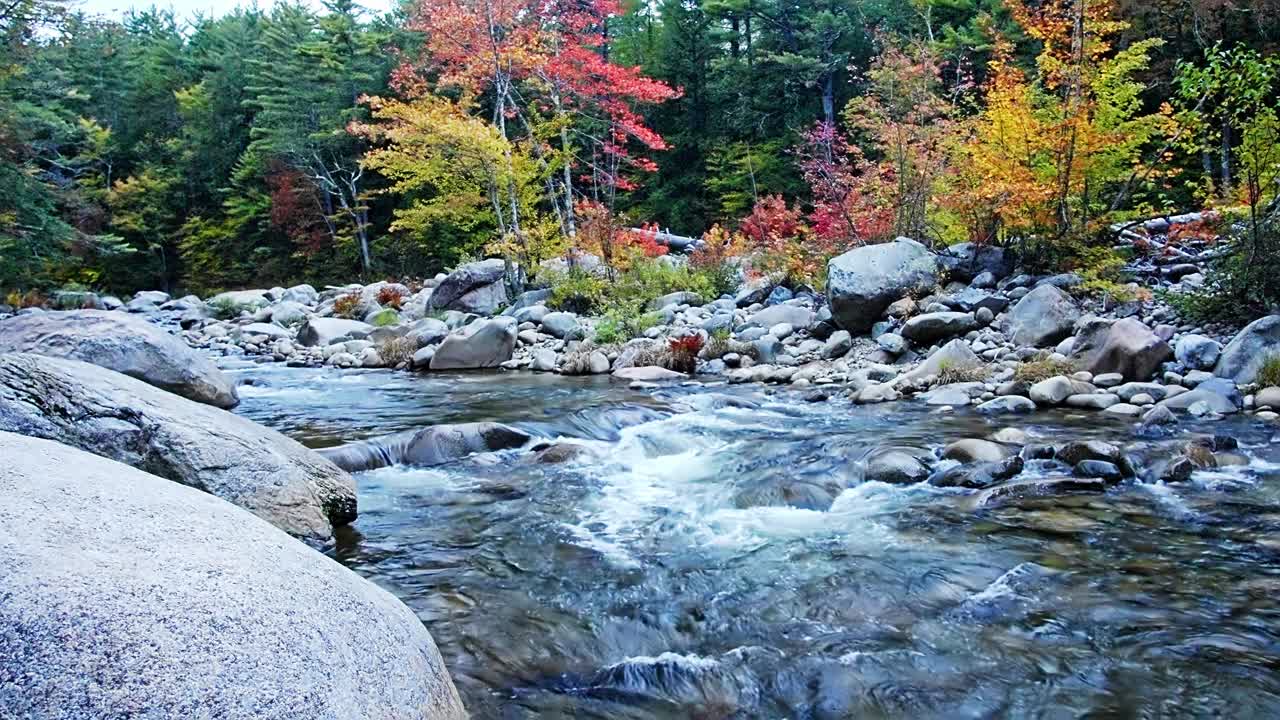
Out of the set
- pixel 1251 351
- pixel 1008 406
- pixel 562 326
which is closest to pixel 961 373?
pixel 1008 406

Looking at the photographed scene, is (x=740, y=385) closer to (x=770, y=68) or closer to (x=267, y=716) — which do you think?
(x=267, y=716)

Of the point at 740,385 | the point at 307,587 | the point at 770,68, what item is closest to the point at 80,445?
the point at 307,587

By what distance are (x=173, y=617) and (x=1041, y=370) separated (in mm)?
8223

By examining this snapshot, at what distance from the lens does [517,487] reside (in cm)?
578

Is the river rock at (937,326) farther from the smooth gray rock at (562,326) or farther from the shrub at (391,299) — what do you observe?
the shrub at (391,299)

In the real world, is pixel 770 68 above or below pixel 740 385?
above

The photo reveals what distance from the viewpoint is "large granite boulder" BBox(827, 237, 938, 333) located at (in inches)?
436

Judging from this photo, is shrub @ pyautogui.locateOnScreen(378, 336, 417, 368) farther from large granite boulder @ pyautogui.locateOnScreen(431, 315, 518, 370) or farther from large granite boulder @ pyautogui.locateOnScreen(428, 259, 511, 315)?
large granite boulder @ pyautogui.locateOnScreen(428, 259, 511, 315)

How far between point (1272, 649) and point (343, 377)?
11.1 meters

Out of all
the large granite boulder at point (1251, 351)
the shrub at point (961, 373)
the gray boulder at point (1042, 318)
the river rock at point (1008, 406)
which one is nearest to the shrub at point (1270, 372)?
the large granite boulder at point (1251, 351)

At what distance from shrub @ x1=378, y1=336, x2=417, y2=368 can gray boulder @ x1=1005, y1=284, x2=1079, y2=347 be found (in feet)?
29.1

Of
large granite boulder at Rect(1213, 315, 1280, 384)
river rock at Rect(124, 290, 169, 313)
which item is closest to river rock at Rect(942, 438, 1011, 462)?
large granite boulder at Rect(1213, 315, 1280, 384)

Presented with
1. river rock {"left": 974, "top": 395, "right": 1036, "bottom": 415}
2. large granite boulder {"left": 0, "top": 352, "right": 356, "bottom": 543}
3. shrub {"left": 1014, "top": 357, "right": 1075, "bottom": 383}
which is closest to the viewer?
large granite boulder {"left": 0, "top": 352, "right": 356, "bottom": 543}

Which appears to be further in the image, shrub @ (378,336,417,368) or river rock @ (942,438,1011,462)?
shrub @ (378,336,417,368)
